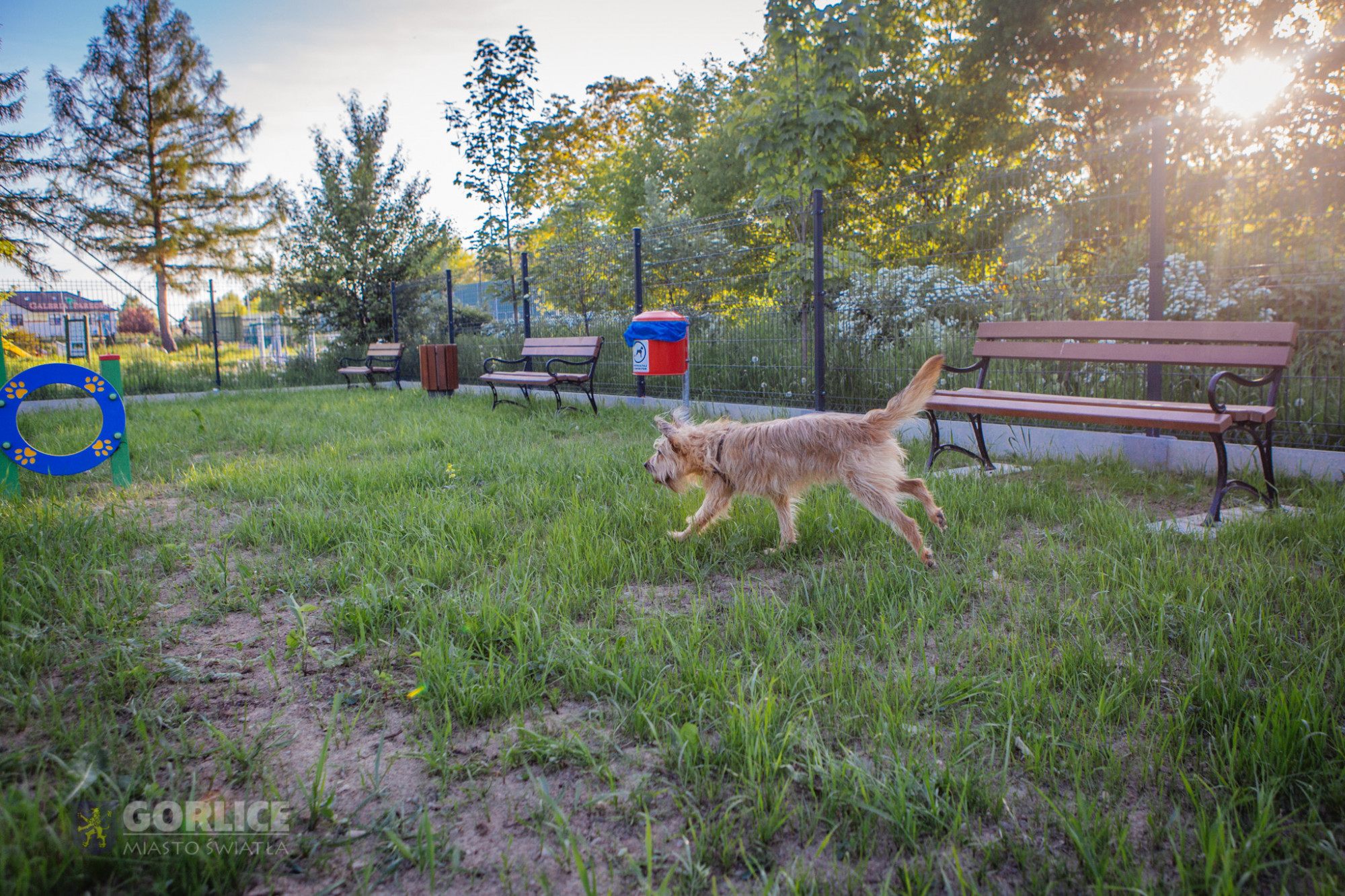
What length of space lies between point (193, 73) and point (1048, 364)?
30458 millimetres

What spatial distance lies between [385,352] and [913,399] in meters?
12.6

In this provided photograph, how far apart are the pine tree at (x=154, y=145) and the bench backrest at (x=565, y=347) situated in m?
17.9

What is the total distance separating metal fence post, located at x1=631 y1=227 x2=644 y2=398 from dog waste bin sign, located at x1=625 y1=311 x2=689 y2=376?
1.90 metres

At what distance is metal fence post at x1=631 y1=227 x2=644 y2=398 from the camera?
29.6 feet

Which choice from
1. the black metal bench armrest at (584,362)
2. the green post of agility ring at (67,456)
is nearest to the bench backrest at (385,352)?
the black metal bench armrest at (584,362)

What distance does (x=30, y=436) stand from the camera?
22.7 ft

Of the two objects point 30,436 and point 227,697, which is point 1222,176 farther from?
point 30,436

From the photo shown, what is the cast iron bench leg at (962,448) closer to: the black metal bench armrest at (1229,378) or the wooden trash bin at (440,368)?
the black metal bench armrest at (1229,378)

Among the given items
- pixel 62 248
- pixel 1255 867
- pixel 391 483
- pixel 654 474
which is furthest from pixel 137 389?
pixel 1255 867

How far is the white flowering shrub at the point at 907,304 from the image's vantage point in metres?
6.05

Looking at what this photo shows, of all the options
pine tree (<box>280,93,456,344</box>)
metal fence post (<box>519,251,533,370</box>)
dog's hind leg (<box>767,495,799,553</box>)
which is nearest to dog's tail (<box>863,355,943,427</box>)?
dog's hind leg (<box>767,495,799,553</box>)

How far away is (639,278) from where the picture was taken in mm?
9086

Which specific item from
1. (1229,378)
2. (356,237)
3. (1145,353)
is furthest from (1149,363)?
(356,237)

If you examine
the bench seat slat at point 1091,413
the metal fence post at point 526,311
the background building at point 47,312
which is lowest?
the bench seat slat at point 1091,413
